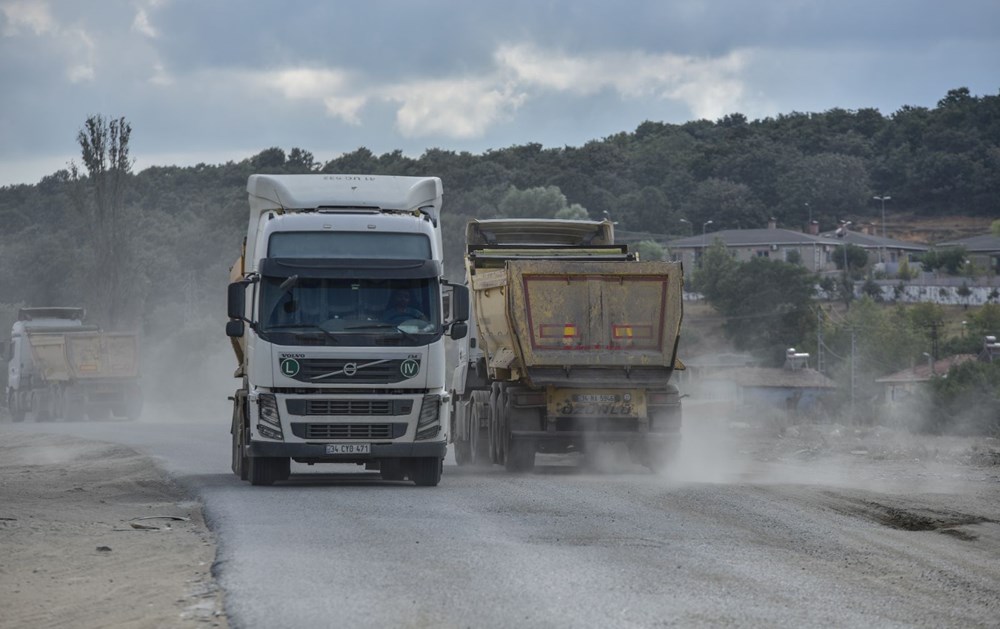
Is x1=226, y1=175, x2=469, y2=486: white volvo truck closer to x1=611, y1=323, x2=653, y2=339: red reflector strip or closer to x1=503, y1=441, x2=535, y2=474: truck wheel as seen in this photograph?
x1=503, y1=441, x2=535, y2=474: truck wheel

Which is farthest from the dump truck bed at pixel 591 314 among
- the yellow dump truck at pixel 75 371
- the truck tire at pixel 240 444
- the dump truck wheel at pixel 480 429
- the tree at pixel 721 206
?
the tree at pixel 721 206

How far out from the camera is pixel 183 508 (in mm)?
16656

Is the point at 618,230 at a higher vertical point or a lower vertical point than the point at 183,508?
higher

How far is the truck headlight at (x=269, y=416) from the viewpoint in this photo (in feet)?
59.8

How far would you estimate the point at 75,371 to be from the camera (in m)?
52.0

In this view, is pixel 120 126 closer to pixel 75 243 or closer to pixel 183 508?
pixel 75 243

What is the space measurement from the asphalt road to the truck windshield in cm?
184

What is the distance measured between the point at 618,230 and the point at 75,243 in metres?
46.9

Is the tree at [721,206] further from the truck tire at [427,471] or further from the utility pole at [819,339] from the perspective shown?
the truck tire at [427,471]

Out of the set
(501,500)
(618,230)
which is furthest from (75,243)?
(501,500)

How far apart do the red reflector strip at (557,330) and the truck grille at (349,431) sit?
3.91 m

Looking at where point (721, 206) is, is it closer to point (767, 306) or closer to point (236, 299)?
point (767, 306)

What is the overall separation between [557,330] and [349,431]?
14.7 feet

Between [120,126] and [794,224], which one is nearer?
[120,126]
